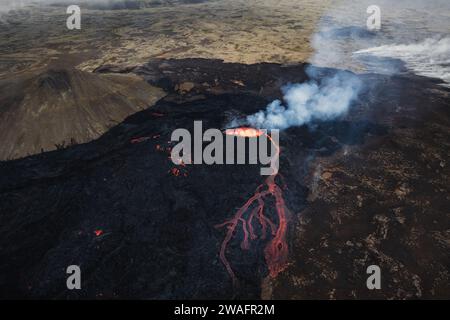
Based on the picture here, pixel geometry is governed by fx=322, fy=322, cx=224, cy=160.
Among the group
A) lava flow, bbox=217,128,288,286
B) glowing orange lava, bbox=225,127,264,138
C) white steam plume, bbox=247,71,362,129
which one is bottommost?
lava flow, bbox=217,128,288,286

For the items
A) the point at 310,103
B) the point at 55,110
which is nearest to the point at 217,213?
the point at 55,110

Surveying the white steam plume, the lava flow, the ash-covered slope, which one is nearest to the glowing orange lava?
the white steam plume

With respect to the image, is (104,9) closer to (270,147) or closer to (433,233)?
(270,147)

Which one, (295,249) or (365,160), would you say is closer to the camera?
(295,249)

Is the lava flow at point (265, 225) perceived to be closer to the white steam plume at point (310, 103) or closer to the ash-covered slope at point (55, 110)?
the white steam plume at point (310, 103)

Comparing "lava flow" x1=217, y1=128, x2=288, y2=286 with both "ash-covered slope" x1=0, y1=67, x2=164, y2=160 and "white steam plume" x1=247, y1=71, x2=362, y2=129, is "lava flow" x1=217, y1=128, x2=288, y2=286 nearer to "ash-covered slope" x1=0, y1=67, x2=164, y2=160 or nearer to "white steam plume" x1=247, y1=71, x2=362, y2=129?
"white steam plume" x1=247, y1=71, x2=362, y2=129
